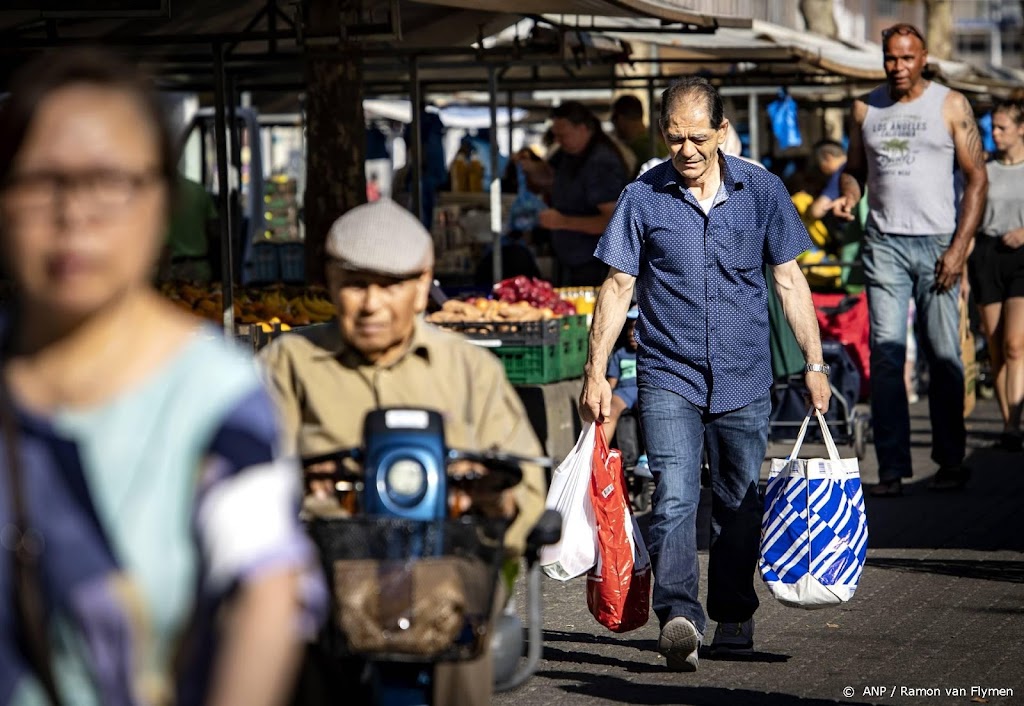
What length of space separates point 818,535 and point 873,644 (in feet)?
2.42

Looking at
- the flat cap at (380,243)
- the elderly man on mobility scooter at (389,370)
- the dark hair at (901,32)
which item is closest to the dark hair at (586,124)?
the dark hair at (901,32)

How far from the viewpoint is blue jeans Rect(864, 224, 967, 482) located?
10047 mm

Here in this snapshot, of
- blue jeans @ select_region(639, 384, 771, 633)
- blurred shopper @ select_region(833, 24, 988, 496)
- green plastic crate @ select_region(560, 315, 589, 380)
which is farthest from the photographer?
green plastic crate @ select_region(560, 315, 589, 380)

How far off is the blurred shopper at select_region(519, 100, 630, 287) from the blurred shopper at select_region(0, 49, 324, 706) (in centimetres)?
1063

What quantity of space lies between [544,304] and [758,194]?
515 cm

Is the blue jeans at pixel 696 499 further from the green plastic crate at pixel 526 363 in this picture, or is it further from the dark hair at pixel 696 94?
the green plastic crate at pixel 526 363

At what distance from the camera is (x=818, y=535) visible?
625 cm

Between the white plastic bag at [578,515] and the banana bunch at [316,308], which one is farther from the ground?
the banana bunch at [316,308]

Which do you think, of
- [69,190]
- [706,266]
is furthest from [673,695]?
[69,190]

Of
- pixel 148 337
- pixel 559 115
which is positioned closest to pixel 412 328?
pixel 148 337

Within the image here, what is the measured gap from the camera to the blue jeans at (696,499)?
6355mm

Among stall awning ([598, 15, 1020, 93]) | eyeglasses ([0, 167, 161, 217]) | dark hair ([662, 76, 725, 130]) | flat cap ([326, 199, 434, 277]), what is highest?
stall awning ([598, 15, 1020, 93])

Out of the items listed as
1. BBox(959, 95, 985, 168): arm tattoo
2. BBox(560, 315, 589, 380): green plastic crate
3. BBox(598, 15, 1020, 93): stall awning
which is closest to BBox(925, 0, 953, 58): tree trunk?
BBox(598, 15, 1020, 93): stall awning

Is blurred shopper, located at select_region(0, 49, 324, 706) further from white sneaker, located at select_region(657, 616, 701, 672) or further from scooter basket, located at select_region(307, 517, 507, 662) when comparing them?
white sneaker, located at select_region(657, 616, 701, 672)
